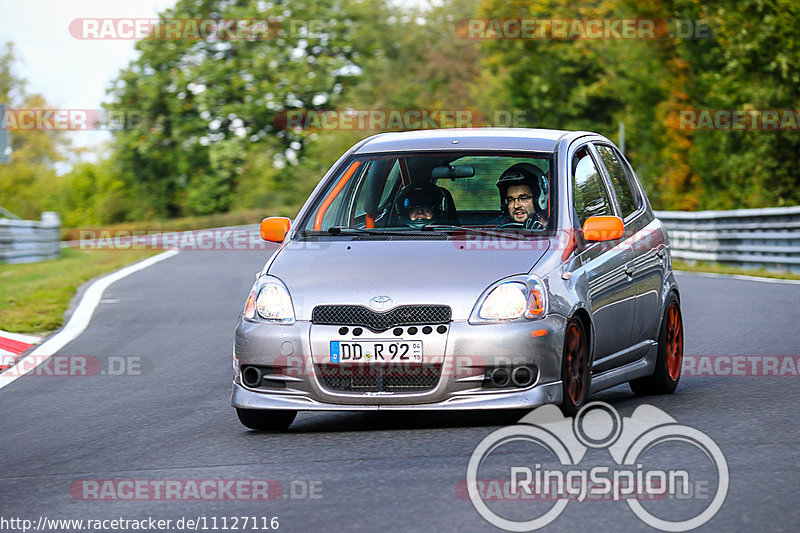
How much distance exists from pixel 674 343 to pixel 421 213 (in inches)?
84.4

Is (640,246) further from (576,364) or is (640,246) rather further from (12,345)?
(12,345)

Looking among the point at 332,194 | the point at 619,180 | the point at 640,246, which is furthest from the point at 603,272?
the point at 332,194

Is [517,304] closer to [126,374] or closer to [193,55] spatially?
[126,374]

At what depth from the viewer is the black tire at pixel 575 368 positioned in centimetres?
749

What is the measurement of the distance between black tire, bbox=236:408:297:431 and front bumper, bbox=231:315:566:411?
0.24m

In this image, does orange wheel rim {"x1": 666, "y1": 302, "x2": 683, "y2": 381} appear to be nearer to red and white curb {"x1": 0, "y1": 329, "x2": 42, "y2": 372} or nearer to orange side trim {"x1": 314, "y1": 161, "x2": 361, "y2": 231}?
orange side trim {"x1": 314, "y1": 161, "x2": 361, "y2": 231}

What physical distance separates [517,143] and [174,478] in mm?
3306

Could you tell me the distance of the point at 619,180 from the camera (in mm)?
9508

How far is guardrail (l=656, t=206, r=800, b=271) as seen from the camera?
2252cm

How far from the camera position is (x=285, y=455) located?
22.8 ft

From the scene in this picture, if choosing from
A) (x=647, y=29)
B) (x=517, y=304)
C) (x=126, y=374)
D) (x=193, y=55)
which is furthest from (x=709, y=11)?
(x=193, y=55)

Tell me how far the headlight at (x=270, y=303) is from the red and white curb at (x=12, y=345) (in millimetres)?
4539

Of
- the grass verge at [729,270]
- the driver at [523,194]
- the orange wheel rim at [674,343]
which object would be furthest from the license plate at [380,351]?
the grass verge at [729,270]

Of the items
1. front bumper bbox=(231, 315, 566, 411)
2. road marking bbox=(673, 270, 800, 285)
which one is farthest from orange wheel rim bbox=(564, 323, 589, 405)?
road marking bbox=(673, 270, 800, 285)
